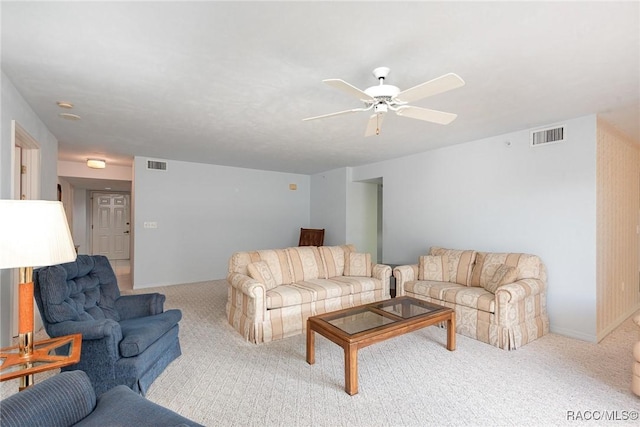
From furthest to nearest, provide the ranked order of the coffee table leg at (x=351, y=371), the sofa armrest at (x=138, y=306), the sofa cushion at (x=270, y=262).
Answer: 1. the sofa cushion at (x=270, y=262)
2. the sofa armrest at (x=138, y=306)
3. the coffee table leg at (x=351, y=371)

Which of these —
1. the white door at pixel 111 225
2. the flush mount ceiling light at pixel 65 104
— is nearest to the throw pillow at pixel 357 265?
the flush mount ceiling light at pixel 65 104

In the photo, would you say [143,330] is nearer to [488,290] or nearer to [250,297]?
[250,297]

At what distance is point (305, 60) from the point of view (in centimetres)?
213

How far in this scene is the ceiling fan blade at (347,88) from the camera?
1.77m

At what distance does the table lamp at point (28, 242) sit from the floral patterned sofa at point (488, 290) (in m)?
3.48

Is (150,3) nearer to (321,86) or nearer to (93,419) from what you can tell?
(321,86)

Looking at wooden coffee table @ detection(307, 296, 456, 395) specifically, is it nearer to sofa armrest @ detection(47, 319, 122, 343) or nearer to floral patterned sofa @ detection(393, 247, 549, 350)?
floral patterned sofa @ detection(393, 247, 549, 350)

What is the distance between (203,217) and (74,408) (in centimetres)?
522

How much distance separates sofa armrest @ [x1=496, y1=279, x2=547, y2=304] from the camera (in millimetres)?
2977

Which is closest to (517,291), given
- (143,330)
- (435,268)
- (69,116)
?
(435,268)

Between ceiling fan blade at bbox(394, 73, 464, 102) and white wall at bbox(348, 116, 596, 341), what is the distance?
8.20ft

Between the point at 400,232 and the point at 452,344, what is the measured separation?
2.64 m

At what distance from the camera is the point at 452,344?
2.93 metres
